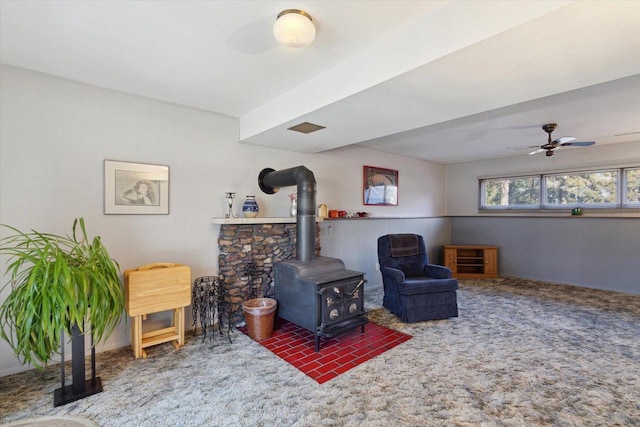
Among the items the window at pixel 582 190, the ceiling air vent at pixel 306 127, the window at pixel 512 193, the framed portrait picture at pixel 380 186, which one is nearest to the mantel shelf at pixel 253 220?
the ceiling air vent at pixel 306 127

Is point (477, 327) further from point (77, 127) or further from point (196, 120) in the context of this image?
point (77, 127)

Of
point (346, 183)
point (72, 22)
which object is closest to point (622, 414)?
point (346, 183)

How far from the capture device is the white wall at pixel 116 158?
242cm

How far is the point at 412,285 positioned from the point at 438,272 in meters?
0.63

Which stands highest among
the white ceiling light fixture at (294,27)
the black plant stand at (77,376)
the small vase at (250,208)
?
the white ceiling light fixture at (294,27)

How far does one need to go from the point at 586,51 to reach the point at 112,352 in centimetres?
419

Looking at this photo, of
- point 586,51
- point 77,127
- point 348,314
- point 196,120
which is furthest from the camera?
point 196,120

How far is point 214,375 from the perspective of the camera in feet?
7.83

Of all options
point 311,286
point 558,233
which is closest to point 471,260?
point 558,233

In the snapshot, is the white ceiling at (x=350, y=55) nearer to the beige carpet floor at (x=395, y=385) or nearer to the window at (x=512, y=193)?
the beige carpet floor at (x=395, y=385)

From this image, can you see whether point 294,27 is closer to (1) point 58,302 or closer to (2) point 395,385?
(1) point 58,302

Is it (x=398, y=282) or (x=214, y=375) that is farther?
(x=398, y=282)

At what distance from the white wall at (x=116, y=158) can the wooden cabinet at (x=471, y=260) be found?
378cm

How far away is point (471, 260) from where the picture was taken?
610 cm
